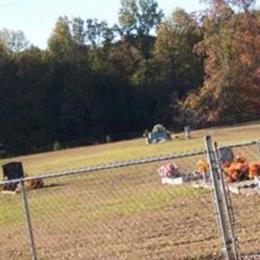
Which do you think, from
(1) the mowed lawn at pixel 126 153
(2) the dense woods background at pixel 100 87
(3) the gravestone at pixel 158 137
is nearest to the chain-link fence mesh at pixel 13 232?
(1) the mowed lawn at pixel 126 153

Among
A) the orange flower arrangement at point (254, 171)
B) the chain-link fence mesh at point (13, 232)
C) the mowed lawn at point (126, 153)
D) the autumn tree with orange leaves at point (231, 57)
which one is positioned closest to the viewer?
the chain-link fence mesh at point (13, 232)

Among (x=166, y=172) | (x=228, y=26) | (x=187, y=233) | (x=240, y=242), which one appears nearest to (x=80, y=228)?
(x=187, y=233)

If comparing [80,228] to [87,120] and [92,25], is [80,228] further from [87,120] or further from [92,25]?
[92,25]

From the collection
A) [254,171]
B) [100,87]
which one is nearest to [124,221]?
[254,171]

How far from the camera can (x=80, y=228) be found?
16.8 metres

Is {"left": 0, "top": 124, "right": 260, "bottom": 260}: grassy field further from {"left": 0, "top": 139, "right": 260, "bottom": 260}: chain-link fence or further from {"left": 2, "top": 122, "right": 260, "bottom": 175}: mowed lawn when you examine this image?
{"left": 2, "top": 122, "right": 260, "bottom": 175}: mowed lawn

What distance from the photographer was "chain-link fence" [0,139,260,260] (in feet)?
41.3

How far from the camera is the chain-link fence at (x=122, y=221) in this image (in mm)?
12594

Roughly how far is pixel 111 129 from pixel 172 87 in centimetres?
746

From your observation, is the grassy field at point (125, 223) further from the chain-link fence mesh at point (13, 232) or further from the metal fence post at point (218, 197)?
the metal fence post at point (218, 197)

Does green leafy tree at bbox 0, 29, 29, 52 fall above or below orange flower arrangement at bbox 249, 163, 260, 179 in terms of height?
above

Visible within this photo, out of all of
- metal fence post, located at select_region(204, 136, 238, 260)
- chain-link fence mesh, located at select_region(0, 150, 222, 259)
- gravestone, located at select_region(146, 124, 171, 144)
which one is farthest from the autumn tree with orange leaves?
metal fence post, located at select_region(204, 136, 238, 260)

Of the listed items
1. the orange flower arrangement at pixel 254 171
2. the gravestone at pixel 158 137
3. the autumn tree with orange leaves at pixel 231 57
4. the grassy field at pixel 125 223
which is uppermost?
the autumn tree with orange leaves at pixel 231 57

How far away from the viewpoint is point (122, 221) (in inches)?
669
